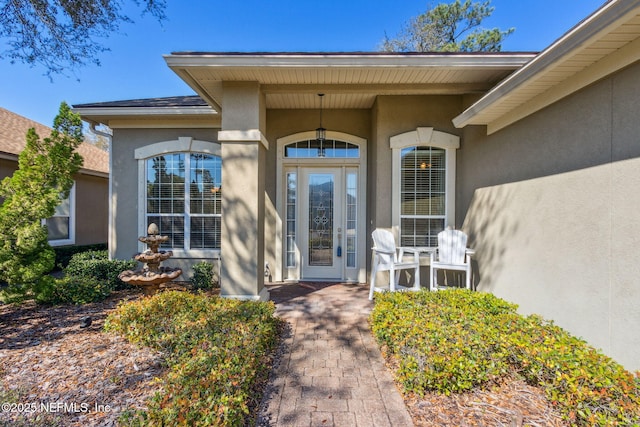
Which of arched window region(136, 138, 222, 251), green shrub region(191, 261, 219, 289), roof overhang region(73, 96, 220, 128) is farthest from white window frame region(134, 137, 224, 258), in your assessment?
green shrub region(191, 261, 219, 289)

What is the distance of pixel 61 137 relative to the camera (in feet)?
14.3

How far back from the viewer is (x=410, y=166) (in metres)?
5.25

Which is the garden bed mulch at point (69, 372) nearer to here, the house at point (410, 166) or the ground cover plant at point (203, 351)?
the ground cover plant at point (203, 351)

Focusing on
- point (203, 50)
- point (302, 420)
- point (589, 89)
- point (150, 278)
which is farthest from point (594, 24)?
point (150, 278)

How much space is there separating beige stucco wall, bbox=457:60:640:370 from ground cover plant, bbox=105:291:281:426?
299 cm

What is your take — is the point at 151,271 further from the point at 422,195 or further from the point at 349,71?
the point at 422,195

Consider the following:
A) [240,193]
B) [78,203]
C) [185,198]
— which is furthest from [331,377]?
[78,203]

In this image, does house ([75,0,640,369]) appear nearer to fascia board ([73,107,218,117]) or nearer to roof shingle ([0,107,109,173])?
fascia board ([73,107,218,117])

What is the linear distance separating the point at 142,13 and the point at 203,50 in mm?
2706

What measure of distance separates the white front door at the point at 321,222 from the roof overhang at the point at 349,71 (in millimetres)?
1902

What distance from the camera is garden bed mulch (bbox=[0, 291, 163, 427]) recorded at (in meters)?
2.14

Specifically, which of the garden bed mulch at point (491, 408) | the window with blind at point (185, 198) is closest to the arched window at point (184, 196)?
the window with blind at point (185, 198)

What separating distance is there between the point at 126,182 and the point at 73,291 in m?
→ 2.33

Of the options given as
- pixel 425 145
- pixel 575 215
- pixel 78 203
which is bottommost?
pixel 575 215
